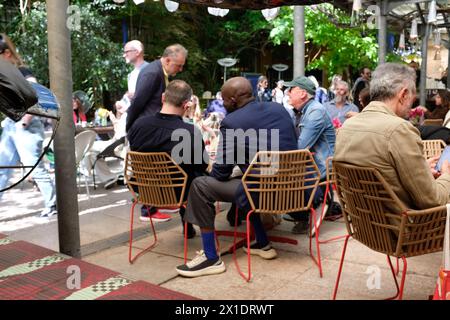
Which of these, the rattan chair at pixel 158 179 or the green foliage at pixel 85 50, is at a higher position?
the green foliage at pixel 85 50

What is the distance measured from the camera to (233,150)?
3.56m

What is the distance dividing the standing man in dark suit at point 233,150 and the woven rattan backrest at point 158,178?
226mm

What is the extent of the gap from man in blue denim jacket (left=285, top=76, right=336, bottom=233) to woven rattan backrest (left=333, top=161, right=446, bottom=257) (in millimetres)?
1860

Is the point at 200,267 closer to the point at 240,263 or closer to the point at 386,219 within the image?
the point at 240,263

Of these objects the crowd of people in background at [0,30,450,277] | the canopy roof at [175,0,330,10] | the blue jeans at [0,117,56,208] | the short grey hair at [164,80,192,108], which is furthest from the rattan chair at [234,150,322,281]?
the blue jeans at [0,117,56,208]

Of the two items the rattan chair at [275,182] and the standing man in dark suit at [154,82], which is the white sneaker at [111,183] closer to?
the standing man in dark suit at [154,82]

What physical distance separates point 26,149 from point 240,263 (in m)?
2.74

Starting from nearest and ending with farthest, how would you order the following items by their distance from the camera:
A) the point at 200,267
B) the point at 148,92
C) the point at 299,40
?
the point at 200,267 < the point at 148,92 < the point at 299,40

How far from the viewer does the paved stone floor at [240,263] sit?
3.31 m

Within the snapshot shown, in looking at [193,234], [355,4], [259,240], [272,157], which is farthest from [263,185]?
[355,4]

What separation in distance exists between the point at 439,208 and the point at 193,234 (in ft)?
8.55

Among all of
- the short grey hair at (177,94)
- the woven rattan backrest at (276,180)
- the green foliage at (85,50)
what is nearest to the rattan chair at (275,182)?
the woven rattan backrest at (276,180)

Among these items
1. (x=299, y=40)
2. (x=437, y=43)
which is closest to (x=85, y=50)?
(x=299, y=40)

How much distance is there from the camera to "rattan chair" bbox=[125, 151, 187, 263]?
379cm
